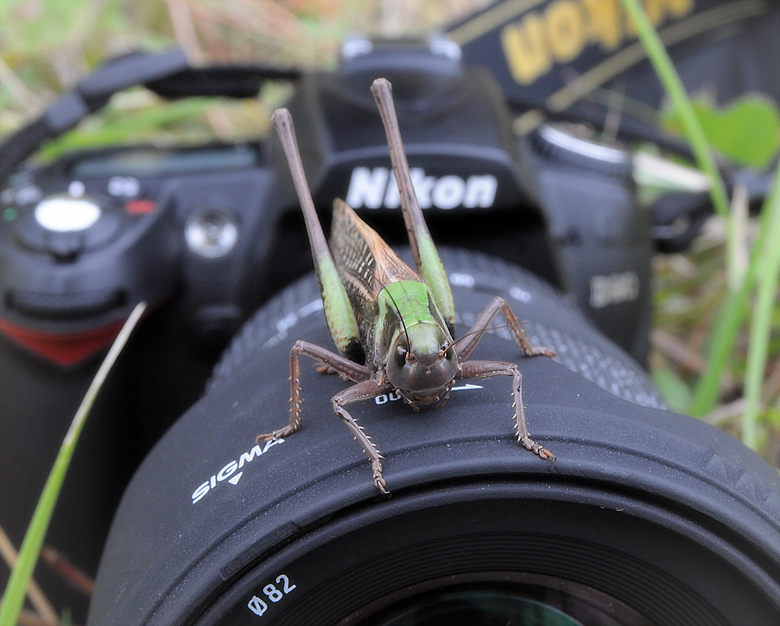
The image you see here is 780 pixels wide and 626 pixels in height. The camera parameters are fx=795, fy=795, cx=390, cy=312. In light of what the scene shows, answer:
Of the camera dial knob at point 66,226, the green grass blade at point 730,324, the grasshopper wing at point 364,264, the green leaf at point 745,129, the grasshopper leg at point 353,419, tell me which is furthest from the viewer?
the green leaf at point 745,129

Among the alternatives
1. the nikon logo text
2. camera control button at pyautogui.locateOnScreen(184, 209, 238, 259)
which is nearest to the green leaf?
the nikon logo text

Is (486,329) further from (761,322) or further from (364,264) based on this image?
(761,322)

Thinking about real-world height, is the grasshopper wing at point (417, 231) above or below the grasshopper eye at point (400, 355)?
above

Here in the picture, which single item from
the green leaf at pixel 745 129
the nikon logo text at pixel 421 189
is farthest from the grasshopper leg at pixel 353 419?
the green leaf at pixel 745 129

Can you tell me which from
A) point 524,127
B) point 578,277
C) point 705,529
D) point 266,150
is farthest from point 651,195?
point 705,529

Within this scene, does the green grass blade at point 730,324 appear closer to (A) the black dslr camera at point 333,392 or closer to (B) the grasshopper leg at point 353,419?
(A) the black dslr camera at point 333,392

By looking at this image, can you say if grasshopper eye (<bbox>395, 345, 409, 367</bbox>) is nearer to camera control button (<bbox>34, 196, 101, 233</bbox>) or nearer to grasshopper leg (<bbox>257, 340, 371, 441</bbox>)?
grasshopper leg (<bbox>257, 340, 371, 441</bbox>)

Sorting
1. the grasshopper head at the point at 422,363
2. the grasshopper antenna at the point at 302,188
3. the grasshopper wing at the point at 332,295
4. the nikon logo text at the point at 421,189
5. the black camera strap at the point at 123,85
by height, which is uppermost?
the black camera strap at the point at 123,85

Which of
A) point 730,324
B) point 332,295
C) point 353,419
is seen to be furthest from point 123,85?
point 730,324
